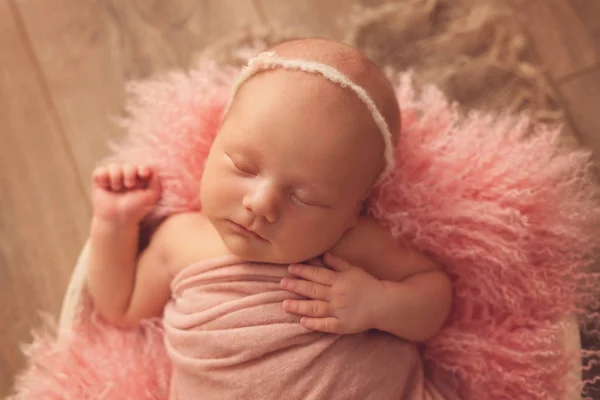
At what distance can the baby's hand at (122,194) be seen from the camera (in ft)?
2.87

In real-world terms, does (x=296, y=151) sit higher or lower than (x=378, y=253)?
higher

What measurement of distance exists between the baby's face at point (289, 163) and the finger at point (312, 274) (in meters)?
0.05

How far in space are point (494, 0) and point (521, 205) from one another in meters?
0.50

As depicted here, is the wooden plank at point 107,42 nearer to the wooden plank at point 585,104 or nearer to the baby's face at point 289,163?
the baby's face at point 289,163

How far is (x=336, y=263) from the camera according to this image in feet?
2.68

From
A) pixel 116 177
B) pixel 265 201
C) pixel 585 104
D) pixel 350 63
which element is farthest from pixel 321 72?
pixel 585 104

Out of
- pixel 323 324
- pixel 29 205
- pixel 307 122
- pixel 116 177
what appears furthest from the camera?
pixel 29 205

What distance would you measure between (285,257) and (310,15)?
2.06ft

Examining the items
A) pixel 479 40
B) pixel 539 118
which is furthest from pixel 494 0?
pixel 539 118

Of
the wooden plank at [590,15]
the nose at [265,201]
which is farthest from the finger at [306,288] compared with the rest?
the wooden plank at [590,15]

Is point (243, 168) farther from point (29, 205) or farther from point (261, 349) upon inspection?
point (29, 205)

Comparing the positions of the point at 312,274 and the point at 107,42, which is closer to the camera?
the point at 312,274

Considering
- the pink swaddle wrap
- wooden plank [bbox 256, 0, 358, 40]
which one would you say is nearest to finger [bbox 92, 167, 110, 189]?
the pink swaddle wrap

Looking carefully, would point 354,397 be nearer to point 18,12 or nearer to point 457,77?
point 457,77
